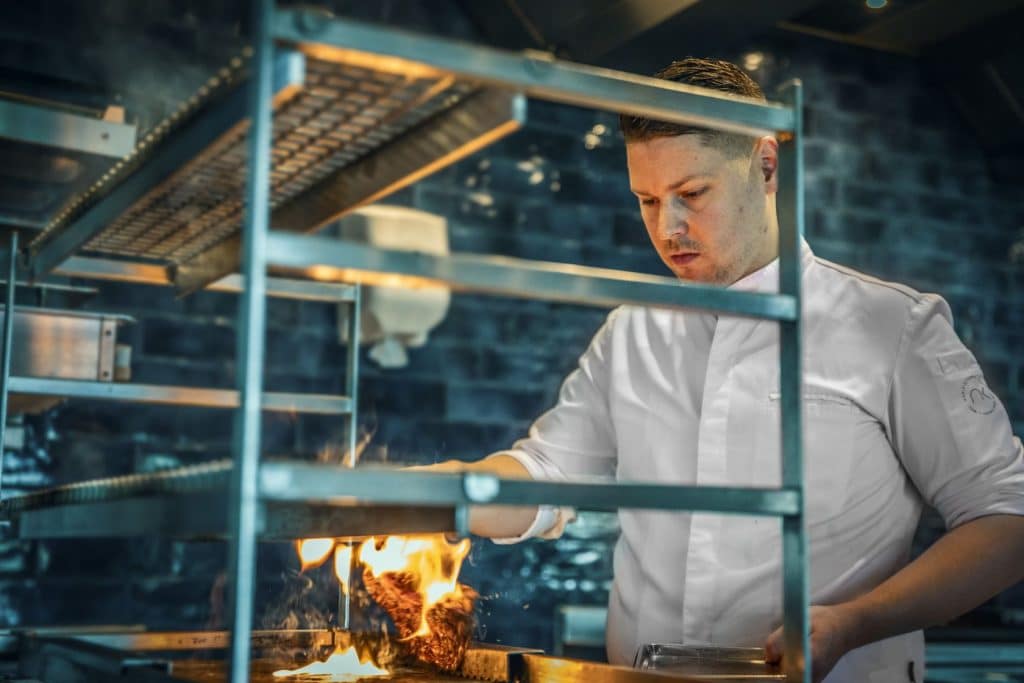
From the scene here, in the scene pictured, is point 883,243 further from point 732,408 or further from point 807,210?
point 732,408

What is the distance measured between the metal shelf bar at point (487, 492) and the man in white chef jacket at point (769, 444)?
0.55m

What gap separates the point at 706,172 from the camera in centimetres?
205

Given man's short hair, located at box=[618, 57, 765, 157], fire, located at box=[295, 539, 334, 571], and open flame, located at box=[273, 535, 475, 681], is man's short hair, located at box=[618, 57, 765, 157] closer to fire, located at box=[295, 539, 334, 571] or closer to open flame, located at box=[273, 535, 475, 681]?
open flame, located at box=[273, 535, 475, 681]

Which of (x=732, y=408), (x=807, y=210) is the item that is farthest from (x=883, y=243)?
(x=732, y=408)

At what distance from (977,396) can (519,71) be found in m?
1.03

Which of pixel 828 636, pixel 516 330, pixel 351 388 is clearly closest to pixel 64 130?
pixel 351 388

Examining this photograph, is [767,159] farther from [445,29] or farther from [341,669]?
[445,29]

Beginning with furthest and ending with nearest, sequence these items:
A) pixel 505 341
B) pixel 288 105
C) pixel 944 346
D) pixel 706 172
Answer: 1. pixel 505 341
2. pixel 706 172
3. pixel 944 346
4. pixel 288 105

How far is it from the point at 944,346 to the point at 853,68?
130 inches

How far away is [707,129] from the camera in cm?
202

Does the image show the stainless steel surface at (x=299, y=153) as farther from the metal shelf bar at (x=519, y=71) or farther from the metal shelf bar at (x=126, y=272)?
the metal shelf bar at (x=126, y=272)

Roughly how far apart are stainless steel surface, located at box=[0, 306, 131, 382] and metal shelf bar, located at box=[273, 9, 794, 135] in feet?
5.06

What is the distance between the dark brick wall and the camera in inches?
142

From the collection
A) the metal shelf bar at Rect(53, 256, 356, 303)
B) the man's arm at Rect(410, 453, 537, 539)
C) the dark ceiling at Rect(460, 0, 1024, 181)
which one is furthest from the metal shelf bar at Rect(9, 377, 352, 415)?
the dark ceiling at Rect(460, 0, 1024, 181)
